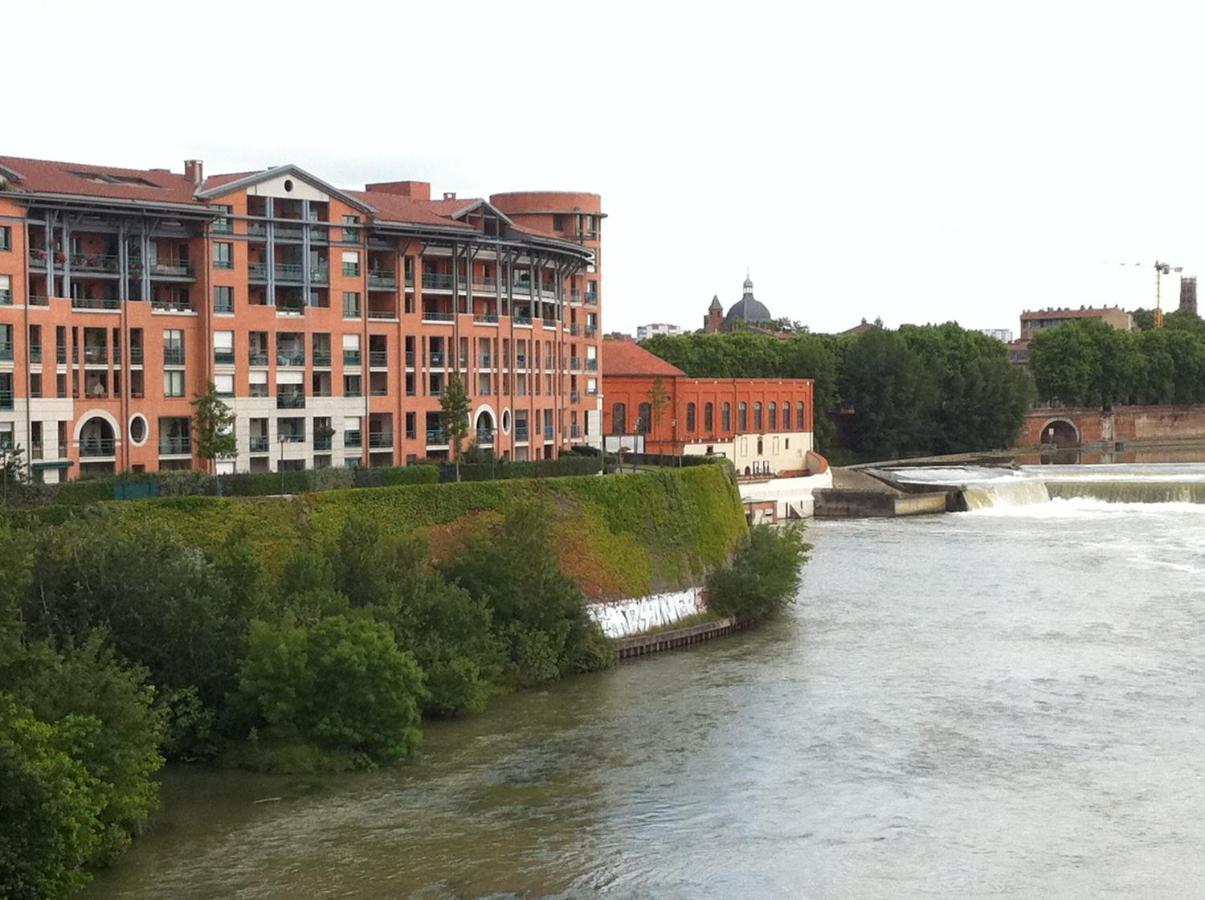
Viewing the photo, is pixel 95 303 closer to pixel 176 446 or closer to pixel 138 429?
pixel 138 429

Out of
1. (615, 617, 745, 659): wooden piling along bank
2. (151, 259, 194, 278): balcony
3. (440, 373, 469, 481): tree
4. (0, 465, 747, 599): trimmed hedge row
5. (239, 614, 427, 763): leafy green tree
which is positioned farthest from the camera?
(440, 373, 469, 481): tree

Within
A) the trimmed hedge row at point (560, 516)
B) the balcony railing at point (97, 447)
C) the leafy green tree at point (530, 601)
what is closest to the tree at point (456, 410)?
the trimmed hedge row at point (560, 516)

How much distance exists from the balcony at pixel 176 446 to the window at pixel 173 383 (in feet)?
4.45

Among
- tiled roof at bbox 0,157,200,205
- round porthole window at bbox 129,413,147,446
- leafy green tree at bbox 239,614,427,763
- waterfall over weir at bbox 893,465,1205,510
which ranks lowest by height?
leafy green tree at bbox 239,614,427,763

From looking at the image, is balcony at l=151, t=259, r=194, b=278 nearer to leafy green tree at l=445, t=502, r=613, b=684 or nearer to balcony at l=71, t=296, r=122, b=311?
balcony at l=71, t=296, r=122, b=311

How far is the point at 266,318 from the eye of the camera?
2158 inches

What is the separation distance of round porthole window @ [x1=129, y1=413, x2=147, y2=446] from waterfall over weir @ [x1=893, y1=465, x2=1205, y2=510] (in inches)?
1875

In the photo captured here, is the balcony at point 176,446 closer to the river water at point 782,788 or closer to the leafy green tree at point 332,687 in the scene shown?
the river water at point 782,788

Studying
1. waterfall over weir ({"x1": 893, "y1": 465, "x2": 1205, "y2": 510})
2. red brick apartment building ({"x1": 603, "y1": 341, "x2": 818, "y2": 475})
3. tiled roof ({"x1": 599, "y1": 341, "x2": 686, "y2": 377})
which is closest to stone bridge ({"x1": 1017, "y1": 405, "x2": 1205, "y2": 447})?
waterfall over weir ({"x1": 893, "y1": 465, "x2": 1205, "y2": 510})

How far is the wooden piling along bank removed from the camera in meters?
45.4

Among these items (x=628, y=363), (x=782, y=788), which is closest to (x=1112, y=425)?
(x=628, y=363)

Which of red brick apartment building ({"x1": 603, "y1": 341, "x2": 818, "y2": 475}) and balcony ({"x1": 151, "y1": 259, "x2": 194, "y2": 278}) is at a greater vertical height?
balcony ({"x1": 151, "y1": 259, "x2": 194, "y2": 278})

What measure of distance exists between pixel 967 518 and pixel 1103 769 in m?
51.7

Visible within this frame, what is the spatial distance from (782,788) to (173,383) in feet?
91.3
